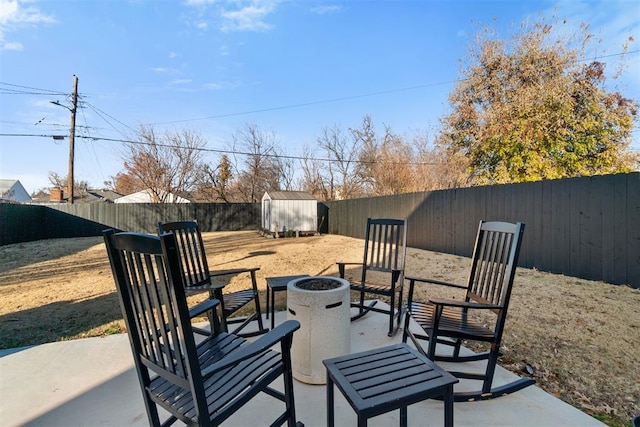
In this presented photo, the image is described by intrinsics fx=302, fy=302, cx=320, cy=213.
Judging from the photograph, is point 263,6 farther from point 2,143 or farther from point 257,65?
point 2,143

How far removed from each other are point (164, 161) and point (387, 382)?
18190 millimetres

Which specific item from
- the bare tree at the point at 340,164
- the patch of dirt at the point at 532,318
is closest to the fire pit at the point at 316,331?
the patch of dirt at the point at 532,318

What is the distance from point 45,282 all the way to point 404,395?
608cm

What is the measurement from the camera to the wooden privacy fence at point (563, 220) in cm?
409

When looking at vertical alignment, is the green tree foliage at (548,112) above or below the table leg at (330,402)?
above

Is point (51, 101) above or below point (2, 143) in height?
above

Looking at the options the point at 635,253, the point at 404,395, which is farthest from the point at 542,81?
the point at 404,395

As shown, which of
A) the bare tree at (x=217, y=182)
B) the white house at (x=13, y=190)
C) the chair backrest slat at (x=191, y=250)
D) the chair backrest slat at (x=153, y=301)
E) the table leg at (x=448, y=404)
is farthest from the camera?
the white house at (x=13, y=190)

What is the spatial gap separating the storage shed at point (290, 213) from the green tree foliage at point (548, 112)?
22.0 feet

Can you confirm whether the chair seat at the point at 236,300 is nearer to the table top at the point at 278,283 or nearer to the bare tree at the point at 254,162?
the table top at the point at 278,283

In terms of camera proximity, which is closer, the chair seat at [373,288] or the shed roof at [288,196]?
the chair seat at [373,288]

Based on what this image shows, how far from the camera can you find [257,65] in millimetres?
11883

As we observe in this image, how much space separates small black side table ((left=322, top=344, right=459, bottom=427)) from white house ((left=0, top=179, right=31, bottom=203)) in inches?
1285

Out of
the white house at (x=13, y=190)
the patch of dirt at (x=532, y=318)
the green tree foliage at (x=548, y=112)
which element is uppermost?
the green tree foliage at (x=548, y=112)
